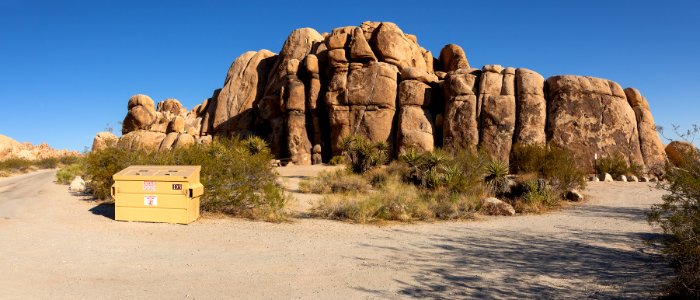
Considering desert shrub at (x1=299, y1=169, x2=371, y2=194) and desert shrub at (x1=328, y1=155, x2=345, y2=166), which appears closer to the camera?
desert shrub at (x1=299, y1=169, x2=371, y2=194)

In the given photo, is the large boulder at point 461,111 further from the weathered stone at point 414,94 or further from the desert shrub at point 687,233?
the desert shrub at point 687,233

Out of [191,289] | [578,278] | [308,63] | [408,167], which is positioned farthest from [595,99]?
[191,289]

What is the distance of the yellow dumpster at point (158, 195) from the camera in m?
9.74

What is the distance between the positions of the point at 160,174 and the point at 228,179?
6.68ft

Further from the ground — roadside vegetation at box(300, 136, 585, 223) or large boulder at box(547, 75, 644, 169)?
large boulder at box(547, 75, 644, 169)

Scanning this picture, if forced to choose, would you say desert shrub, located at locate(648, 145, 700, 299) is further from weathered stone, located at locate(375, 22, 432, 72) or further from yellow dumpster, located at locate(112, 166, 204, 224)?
weathered stone, located at locate(375, 22, 432, 72)

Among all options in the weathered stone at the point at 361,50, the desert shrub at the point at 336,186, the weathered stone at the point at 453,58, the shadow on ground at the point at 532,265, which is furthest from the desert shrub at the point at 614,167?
the weathered stone at the point at 361,50

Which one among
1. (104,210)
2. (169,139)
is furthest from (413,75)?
(104,210)

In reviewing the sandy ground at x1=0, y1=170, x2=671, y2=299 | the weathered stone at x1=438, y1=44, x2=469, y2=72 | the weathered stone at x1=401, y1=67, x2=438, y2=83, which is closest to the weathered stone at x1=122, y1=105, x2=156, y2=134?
the weathered stone at x1=401, y1=67, x2=438, y2=83

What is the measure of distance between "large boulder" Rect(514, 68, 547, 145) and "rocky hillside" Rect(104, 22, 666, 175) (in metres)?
0.07

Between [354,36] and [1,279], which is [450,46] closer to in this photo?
[354,36]

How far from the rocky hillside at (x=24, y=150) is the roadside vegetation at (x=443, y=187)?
5485 centimetres

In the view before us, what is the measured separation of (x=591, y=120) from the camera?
92.3ft

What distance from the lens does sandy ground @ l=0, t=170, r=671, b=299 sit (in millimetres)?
5570
